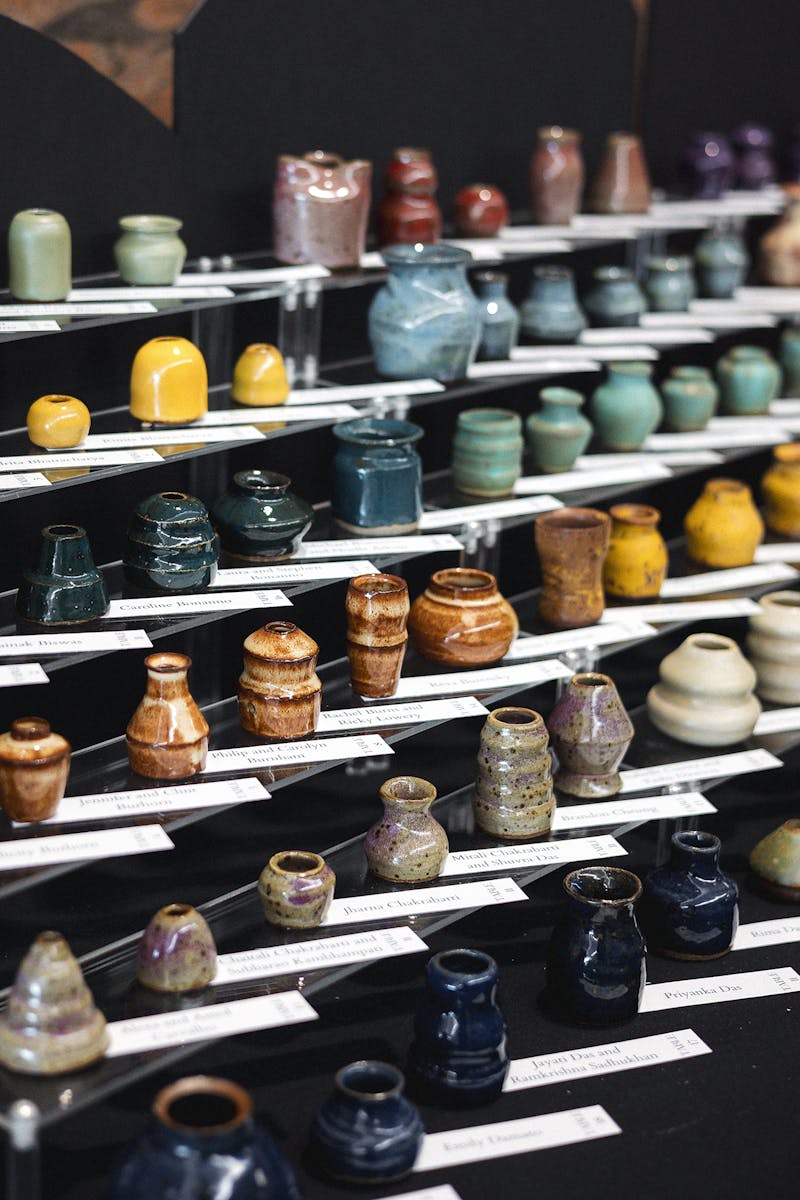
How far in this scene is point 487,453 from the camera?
317 cm

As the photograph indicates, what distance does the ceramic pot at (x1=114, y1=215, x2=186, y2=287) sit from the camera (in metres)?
2.86

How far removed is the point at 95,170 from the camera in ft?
9.50

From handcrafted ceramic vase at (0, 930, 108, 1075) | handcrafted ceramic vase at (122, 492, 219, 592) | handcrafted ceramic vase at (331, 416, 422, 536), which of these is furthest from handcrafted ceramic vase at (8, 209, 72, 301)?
handcrafted ceramic vase at (0, 930, 108, 1075)

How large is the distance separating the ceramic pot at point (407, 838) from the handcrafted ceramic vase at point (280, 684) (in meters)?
0.19

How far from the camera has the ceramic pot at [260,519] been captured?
280 cm

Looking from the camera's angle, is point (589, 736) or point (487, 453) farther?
point (487, 453)

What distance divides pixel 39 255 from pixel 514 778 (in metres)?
1.18

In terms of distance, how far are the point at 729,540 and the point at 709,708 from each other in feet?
1.38

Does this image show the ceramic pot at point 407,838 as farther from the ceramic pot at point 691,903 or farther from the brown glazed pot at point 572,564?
the brown glazed pot at point 572,564

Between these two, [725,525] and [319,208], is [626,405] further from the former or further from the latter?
[319,208]

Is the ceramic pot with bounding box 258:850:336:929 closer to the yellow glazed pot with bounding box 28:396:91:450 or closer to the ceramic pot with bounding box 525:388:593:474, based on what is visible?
the yellow glazed pot with bounding box 28:396:91:450

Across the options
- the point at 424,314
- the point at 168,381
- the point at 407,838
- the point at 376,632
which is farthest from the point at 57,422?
the point at 407,838

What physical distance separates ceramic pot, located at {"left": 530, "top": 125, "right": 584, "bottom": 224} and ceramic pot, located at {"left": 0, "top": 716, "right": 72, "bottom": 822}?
67.8 inches

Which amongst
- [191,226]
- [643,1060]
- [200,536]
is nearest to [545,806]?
[643,1060]
